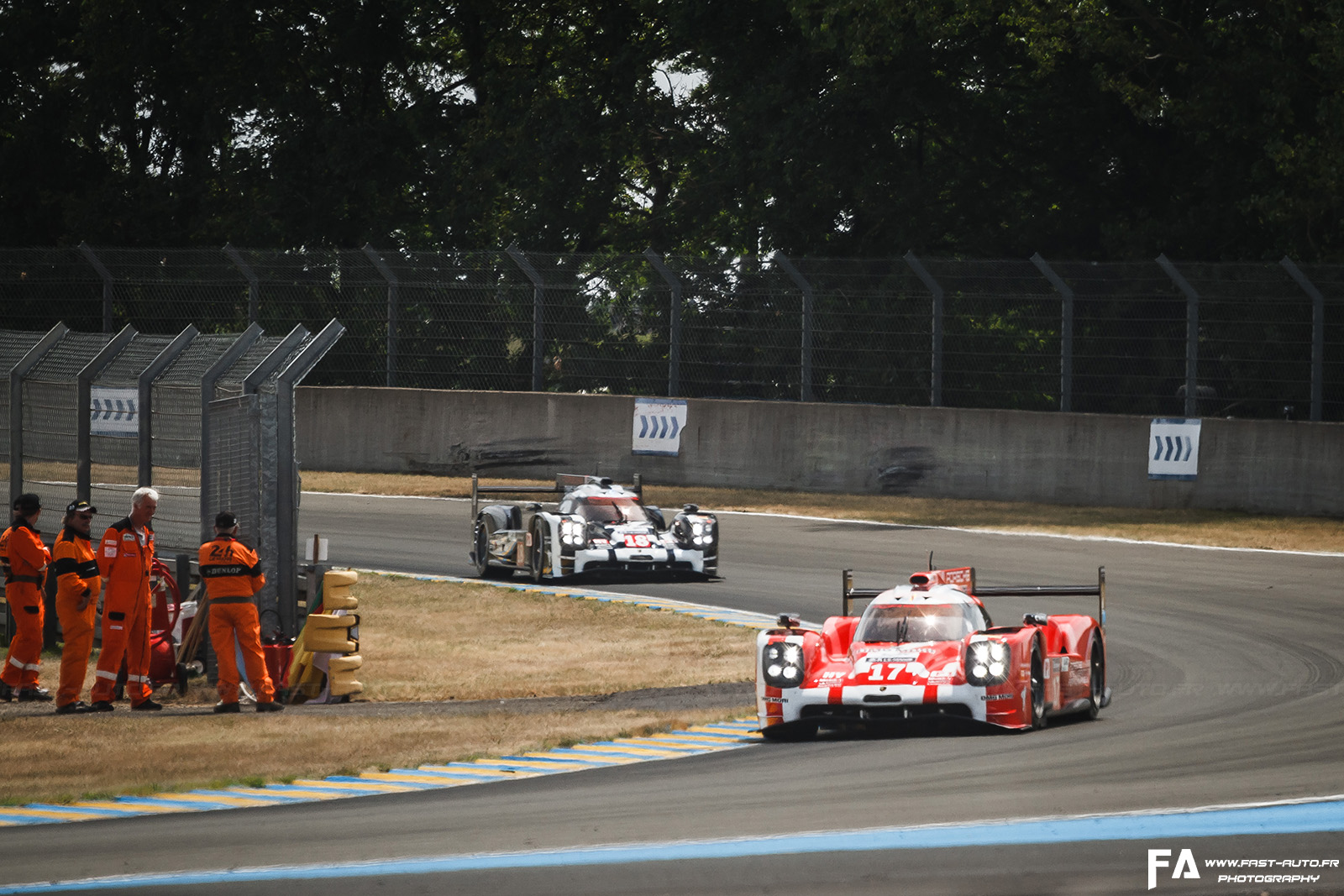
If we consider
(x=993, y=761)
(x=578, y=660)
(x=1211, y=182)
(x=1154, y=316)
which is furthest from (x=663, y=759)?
(x=1211, y=182)

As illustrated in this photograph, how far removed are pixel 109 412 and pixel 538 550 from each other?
544 centimetres

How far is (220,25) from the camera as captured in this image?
126 ft

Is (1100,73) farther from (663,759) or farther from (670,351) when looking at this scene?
(663,759)

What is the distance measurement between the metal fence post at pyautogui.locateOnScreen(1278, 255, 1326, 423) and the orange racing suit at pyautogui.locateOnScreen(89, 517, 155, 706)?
1575 centimetres

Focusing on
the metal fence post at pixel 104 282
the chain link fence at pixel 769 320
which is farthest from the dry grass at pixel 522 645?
the metal fence post at pixel 104 282

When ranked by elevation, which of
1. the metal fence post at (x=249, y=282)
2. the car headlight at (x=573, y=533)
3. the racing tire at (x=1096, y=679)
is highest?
the metal fence post at (x=249, y=282)

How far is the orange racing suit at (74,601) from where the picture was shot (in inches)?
472

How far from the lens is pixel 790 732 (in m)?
10.6

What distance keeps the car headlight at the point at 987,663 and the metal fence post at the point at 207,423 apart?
19.3ft

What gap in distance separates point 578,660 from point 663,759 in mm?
4500

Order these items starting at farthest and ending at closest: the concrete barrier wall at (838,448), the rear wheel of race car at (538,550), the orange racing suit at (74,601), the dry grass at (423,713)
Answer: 1. the concrete barrier wall at (838,448)
2. the rear wheel of race car at (538,550)
3. the orange racing suit at (74,601)
4. the dry grass at (423,713)

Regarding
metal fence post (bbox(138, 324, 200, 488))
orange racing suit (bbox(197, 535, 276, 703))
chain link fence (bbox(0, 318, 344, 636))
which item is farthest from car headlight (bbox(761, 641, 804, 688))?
metal fence post (bbox(138, 324, 200, 488))

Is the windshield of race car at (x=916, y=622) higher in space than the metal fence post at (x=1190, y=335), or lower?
lower

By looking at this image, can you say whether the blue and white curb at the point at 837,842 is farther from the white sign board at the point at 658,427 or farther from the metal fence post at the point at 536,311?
the metal fence post at the point at 536,311
